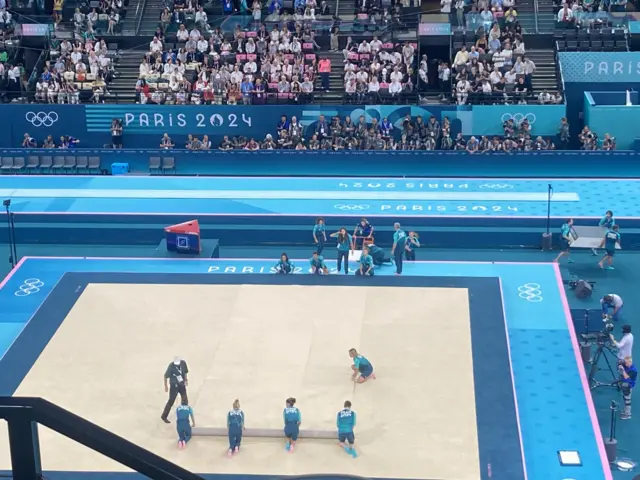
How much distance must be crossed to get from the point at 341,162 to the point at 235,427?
17.2m

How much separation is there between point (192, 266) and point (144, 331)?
14.2 feet

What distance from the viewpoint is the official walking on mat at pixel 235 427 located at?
49.8 feet

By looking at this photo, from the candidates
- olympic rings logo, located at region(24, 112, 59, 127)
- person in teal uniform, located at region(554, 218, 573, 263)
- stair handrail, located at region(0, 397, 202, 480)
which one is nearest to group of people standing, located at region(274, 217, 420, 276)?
person in teal uniform, located at region(554, 218, 573, 263)

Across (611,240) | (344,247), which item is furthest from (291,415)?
(611,240)

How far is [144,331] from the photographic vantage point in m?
19.9

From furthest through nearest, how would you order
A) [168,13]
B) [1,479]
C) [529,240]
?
[168,13]
[529,240]
[1,479]

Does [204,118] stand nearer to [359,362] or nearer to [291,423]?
[359,362]

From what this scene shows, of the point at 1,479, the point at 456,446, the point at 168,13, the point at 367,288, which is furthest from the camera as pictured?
the point at 168,13

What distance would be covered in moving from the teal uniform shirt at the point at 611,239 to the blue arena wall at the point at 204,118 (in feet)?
31.8

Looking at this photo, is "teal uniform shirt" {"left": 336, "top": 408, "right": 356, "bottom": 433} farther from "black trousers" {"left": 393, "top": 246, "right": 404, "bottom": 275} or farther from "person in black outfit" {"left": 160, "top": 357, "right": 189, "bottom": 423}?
"black trousers" {"left": 393, "top": 246, "right": 404, "bottom": 275}

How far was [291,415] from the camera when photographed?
1533 cm

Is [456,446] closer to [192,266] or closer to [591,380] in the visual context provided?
[591,380]

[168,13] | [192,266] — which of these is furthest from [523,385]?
[168,13]

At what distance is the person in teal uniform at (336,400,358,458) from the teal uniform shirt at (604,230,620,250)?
33.2ft
